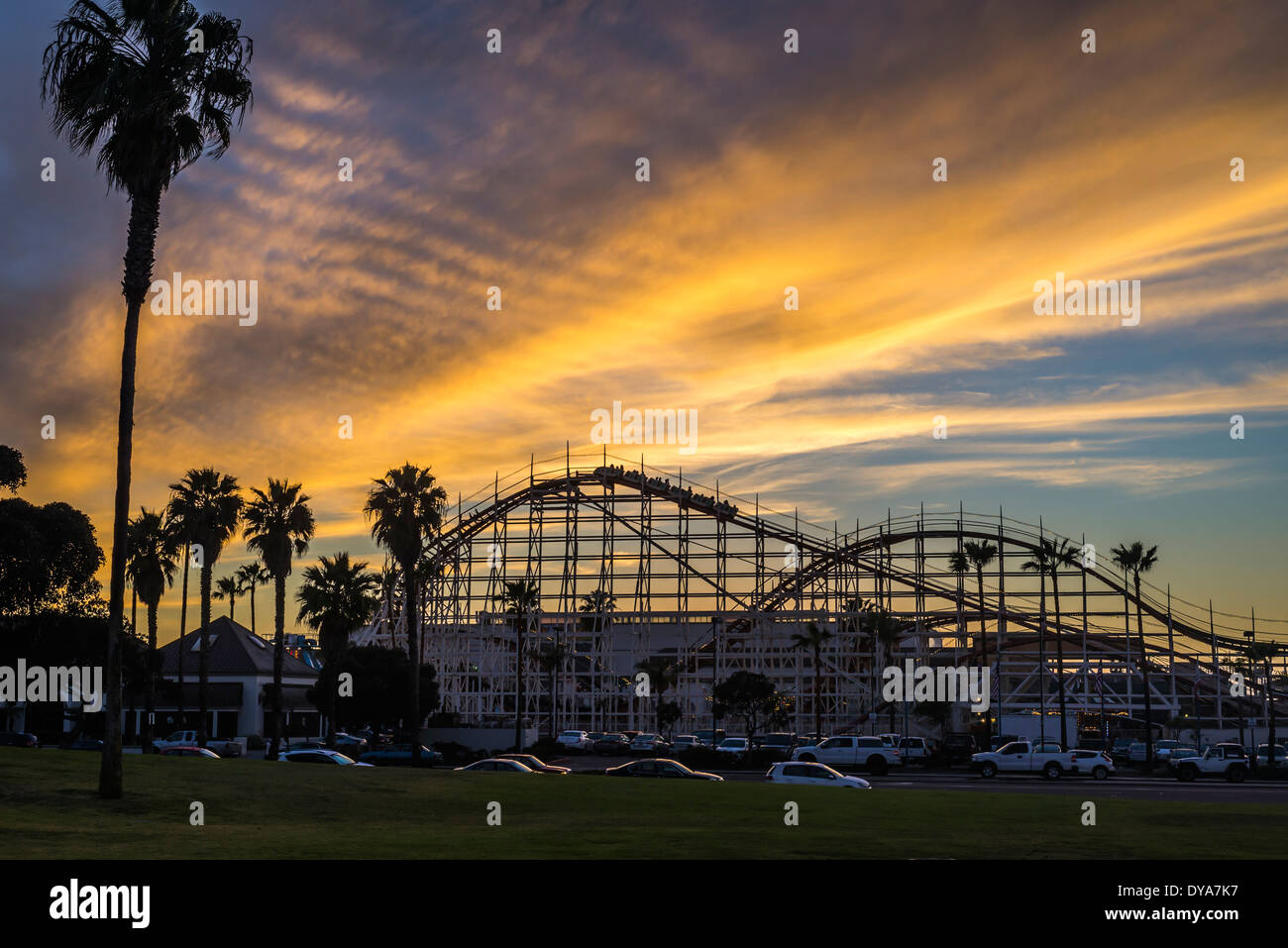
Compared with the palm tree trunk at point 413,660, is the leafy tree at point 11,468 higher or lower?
higher

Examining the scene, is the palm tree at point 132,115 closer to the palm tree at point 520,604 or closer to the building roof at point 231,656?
the palm tree at point 520,604

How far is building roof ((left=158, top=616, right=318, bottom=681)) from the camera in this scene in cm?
7550

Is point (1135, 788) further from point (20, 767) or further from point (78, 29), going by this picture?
point (78, 29)

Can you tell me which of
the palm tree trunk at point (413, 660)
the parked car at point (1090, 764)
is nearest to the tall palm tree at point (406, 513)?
the palm tree trunk at point (413, 660)

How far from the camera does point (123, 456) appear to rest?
2406cm

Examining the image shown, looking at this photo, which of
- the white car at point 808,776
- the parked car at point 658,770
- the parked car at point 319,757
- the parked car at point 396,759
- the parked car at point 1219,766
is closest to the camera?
the white car at point 808,776

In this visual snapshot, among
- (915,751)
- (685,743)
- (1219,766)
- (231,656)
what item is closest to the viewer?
(1219,766)

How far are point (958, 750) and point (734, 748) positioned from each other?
1281cm

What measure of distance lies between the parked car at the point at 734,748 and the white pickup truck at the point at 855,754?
7.37 m

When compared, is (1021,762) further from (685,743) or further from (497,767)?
(685,743)

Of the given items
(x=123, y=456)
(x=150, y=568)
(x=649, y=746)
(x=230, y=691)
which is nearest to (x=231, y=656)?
(x=230, y=691)

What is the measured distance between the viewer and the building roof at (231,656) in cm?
7550

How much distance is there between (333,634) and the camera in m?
59.0
